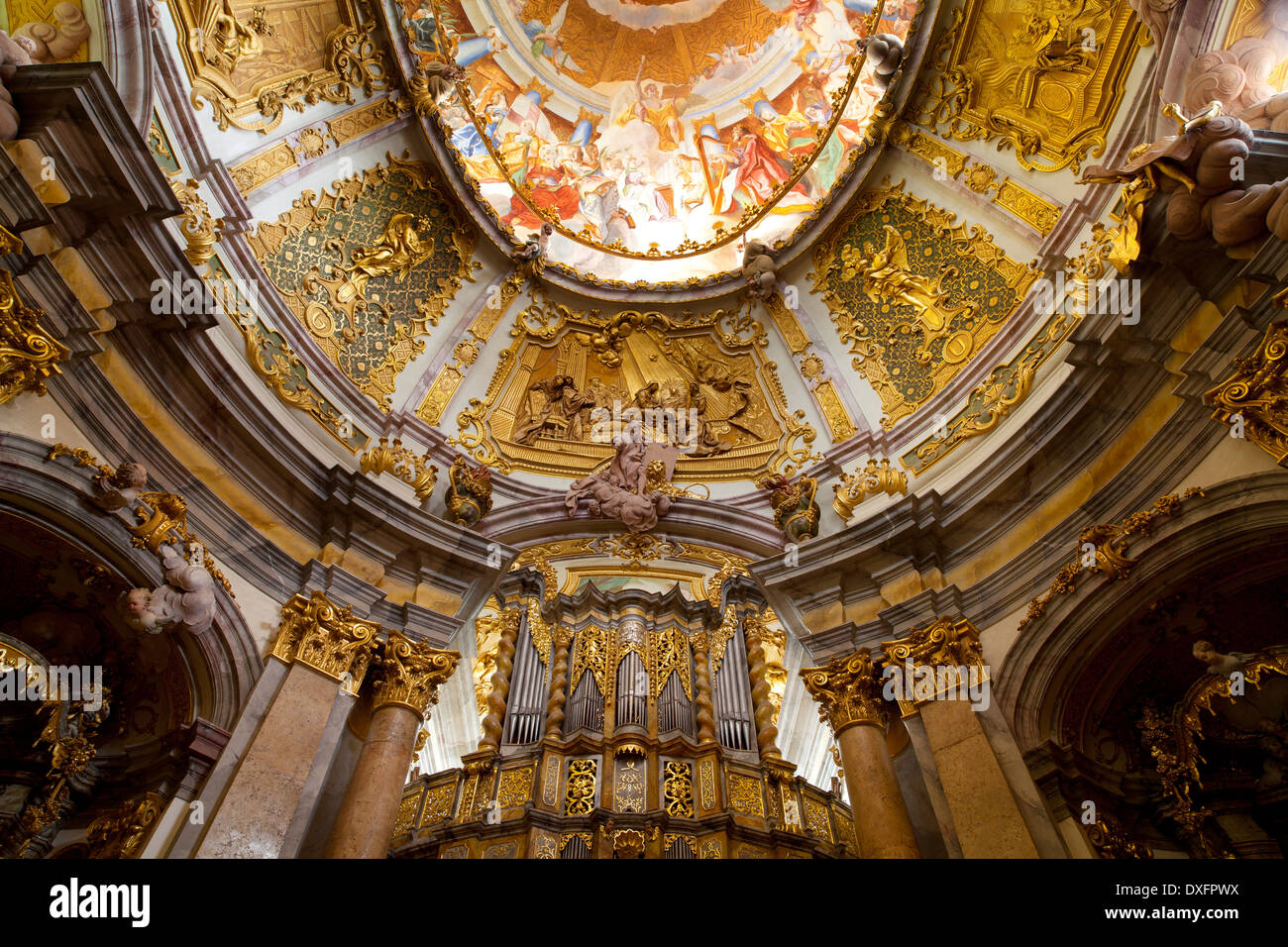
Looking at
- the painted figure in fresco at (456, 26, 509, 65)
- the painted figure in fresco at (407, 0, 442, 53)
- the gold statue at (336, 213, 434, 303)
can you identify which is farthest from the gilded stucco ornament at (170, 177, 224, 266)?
the painted figure in fresco at (456, 26, 509, 65)

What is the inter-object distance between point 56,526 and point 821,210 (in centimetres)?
1145

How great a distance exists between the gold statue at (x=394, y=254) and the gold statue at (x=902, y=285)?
6.95 metres

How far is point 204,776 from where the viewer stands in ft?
20.9

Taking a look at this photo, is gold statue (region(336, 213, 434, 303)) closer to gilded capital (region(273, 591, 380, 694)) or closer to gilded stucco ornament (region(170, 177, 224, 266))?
gilded stucco ornament (region(170, 177, 224, 266))

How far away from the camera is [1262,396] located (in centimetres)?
579

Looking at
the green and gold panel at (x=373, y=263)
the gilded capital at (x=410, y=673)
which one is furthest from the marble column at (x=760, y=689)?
the green and gold panel at (x=373, y=263)

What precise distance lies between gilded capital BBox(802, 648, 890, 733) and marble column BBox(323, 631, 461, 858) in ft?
12.8

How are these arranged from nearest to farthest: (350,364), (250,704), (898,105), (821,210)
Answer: (250,704), (350,364), (898,105), (821,210)

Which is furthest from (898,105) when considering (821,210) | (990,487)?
(990,487)

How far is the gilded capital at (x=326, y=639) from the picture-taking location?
733 cm

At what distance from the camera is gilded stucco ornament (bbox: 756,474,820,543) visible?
1027cm

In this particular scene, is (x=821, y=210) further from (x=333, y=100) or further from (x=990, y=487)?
(x=333, y=100)

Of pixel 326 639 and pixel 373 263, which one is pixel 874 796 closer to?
pixel 326 639
